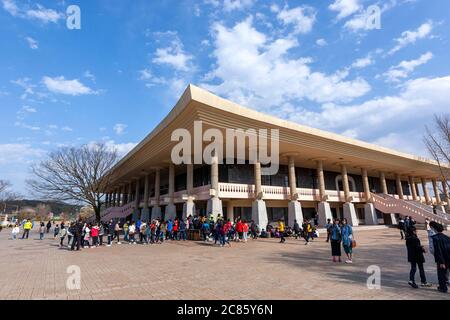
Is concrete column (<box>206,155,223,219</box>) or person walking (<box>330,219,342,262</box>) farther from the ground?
concrete column (<box>206,155,223,219</box>)

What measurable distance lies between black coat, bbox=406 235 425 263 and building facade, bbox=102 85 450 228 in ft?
A: 41.5

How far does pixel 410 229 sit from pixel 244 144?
1657 centimetres

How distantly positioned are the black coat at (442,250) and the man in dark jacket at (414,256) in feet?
1.39

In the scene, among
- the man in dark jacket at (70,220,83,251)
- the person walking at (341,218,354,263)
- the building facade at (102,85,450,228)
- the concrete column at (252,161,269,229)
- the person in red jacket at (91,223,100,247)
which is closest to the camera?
the person walking at (341,218,354,263)

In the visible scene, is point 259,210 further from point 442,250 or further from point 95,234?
point 442,250

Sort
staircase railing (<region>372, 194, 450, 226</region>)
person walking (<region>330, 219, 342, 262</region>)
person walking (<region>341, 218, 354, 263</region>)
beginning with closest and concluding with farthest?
person walking (<region>341, 218, 354, 263</region>) < person walking (<region>330, 219, 342, 262</region>) < staircase railing (<region>372, 194, 450, 226</region>)

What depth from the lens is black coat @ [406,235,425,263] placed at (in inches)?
241

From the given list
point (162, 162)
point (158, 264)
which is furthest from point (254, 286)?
point (162, 162)

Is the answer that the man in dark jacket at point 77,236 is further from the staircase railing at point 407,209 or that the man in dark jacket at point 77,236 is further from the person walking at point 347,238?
the staircase railing at point 407,209

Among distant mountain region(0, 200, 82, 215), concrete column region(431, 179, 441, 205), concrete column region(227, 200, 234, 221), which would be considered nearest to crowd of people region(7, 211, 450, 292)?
concrete column region(227, 200, 234, 221)

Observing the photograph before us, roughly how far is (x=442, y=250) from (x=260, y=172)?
719 inches

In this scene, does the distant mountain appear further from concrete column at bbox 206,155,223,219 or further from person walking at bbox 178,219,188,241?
concrete column at bbox 206,155,223,219

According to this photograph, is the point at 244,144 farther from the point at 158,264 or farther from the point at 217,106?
the point at 158,264
